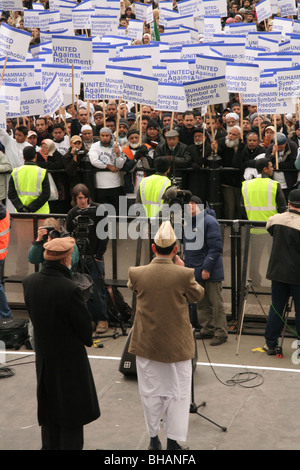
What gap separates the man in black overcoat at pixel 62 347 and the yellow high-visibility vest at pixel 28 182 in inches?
227

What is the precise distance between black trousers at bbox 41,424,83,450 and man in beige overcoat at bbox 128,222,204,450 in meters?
0.70

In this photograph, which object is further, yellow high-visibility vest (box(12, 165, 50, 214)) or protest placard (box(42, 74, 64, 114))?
protest placard (box(42, 74, 64, 114))

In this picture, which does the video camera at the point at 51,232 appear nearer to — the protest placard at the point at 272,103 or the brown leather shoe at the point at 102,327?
the brown leather shoe at the point at 102,327

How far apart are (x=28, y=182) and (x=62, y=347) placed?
6.15 meters

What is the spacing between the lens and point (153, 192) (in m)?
12.0

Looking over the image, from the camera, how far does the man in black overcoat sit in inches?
256

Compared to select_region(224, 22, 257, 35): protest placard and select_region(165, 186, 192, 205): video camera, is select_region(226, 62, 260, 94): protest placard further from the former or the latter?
select_region(165, 186, 192, 205): video camera

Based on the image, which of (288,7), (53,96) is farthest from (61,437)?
(288,7)

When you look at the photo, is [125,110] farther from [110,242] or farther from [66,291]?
[66,291]

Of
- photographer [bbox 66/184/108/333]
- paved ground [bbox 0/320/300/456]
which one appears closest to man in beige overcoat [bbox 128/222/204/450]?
paved ground [bbox 0/320/300/456]

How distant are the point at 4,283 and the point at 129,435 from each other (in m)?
4.58

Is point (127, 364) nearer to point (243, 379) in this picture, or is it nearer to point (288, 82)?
point (243, 379)

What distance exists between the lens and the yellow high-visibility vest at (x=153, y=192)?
470 inches

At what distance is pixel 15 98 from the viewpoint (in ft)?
48.0
